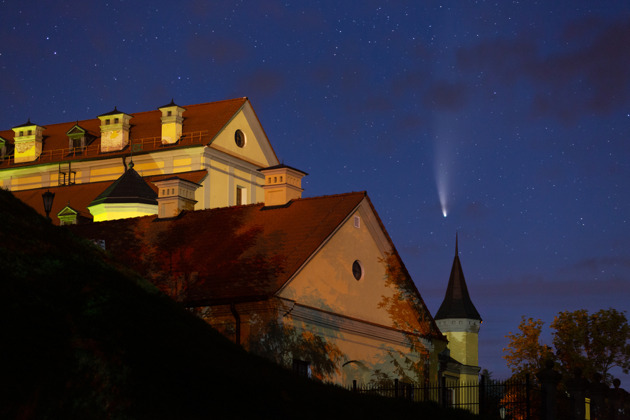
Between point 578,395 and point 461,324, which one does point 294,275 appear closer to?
point 578,395

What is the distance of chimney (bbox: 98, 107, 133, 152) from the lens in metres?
75.2

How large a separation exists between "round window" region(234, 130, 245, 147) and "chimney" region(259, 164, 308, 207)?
35.5m

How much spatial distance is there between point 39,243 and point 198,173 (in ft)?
171

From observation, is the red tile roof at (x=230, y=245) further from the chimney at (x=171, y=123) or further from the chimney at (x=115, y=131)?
the chimney at (x=115, y=131)

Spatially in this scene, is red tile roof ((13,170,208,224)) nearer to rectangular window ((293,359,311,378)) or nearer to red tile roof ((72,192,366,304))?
red tile roof ((72,192,366,304))

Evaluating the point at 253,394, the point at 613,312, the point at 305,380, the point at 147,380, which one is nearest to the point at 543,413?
the point at 305,380

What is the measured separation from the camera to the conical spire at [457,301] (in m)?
77.9

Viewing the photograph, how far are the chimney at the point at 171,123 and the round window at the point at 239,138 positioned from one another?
3.90m

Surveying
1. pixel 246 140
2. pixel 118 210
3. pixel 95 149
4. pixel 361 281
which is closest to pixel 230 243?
pixel 361 281

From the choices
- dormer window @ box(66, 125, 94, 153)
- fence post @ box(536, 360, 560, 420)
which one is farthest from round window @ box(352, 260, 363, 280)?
dormer window @ box(66, 125, 94, 153)

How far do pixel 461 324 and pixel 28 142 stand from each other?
3542cm

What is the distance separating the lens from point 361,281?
35719 mm

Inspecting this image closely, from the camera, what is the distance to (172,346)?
17.0 metres

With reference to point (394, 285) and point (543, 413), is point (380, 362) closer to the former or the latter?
point (394, 285)
